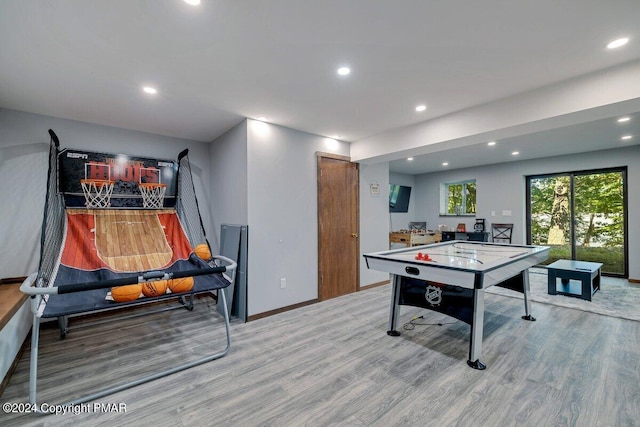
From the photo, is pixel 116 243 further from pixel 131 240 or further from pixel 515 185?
pixel 515 185

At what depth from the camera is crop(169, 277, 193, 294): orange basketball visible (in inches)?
96.7

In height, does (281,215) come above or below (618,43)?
below

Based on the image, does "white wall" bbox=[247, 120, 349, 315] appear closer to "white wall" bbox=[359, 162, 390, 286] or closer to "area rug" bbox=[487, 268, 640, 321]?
"white wall" bbox=[359, 162, 390, 286]

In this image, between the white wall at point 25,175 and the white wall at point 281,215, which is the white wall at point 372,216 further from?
the white wall at point 25,175

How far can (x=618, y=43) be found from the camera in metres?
2.00

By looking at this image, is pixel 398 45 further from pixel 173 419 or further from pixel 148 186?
pixel 148 186

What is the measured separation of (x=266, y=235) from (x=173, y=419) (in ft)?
7.05

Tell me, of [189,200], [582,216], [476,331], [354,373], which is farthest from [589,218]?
[189,200]

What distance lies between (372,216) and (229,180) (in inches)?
101

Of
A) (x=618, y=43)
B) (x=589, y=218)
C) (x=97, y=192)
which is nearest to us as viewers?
(x=618, y=43)

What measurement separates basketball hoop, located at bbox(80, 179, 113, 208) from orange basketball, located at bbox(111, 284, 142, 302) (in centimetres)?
166

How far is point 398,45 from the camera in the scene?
203 cm

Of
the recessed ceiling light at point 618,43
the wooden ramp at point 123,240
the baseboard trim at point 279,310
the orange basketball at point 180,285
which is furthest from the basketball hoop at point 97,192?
the recessed ceiling light at point 618,43

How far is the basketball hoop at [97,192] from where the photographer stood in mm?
3251
